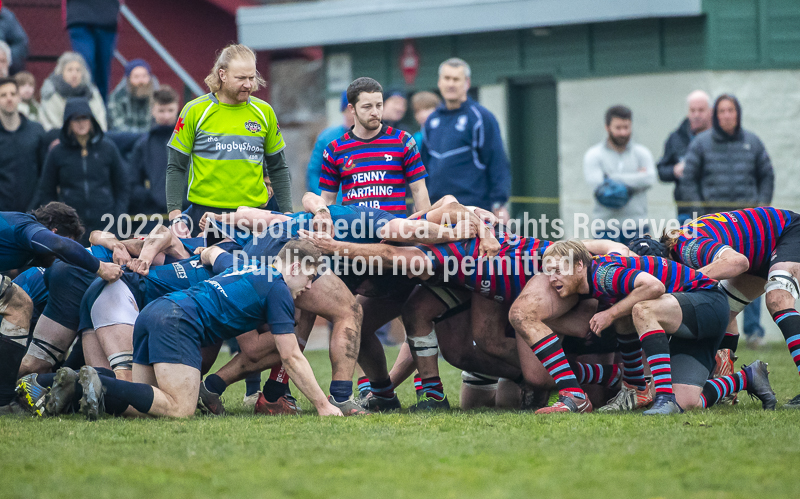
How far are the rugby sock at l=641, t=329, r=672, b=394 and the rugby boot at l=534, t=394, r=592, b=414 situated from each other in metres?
0.44

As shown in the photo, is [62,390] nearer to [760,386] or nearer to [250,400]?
[250,400]

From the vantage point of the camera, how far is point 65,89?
34.8 ft

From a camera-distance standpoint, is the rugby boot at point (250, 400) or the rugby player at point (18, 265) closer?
the rugby player at point (18, 265)

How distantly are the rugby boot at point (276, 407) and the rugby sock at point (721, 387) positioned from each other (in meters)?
2.55

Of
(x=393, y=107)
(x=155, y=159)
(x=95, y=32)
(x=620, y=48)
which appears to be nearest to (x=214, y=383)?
(x=393, y=107)

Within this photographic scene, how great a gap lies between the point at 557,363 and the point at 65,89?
22.1ft

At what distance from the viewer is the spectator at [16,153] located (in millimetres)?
9398

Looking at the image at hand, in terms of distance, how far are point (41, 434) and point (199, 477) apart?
4.86ft

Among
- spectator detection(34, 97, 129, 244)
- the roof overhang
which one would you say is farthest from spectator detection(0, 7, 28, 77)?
the roof overhang

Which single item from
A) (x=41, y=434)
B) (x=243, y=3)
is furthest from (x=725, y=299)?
(x=243, y=3)

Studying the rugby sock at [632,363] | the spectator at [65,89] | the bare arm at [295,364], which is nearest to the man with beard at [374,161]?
the bare arm at [295,364]

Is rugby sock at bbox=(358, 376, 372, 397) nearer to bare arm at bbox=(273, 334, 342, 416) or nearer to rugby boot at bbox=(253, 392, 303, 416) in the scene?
rugby boot at bbox=(253, 392, 303, 416)

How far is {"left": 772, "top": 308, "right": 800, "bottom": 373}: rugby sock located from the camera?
6.28 m

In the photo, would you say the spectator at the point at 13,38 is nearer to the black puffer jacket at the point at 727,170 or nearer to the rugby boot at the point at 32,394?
the rugby boot at the point at 32,394
